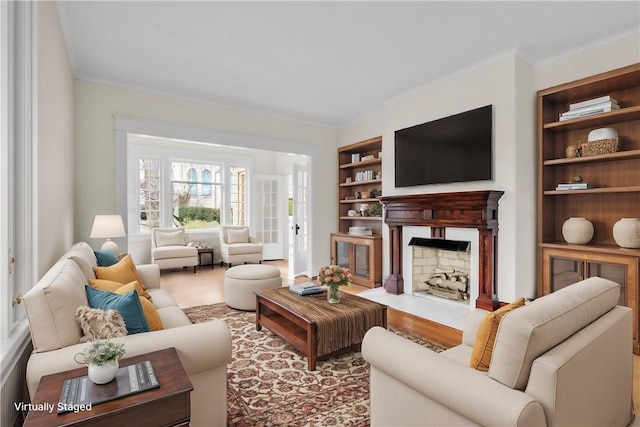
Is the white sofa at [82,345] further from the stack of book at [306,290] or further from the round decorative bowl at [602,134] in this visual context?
the round decorative bowl at [602,134]

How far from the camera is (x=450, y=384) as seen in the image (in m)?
1.21

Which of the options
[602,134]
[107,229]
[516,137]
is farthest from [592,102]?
[107,229]

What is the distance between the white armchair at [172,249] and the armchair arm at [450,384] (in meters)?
5.39

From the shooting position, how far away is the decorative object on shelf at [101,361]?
1.19 m

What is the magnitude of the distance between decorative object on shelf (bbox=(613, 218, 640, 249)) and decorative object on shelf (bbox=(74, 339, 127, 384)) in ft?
12.2

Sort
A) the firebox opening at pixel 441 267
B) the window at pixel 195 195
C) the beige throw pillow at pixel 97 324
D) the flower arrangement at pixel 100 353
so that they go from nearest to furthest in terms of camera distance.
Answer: the flower arrangement at pixel 100 353, the beige throw pillow at pixel 97 324, the firebox opening at pixel 441 267, the window at pixel 195 195

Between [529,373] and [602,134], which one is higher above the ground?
[602,134]

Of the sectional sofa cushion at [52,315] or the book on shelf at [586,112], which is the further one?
the book on shelf at [586,112]

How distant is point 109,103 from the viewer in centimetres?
395

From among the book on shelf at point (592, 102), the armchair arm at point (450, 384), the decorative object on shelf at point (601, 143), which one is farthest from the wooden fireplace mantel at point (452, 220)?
the armchair arm at point (450, 384)

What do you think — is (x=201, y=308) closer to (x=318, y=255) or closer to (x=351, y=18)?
(x=318, y=255)

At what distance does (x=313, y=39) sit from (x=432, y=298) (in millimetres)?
3281

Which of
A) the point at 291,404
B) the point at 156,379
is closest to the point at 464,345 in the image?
the point at 291,404

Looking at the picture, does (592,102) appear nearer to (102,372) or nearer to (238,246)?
(102,372)
